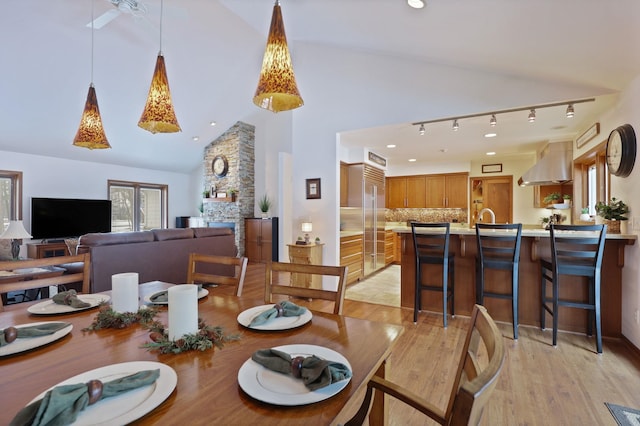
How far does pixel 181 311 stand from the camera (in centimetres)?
102

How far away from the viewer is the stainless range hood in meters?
4.63

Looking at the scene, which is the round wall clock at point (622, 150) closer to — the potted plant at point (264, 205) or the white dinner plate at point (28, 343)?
the white dinner plate at point (28, 343)

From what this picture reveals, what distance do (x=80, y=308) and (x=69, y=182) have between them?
6942 millimetres

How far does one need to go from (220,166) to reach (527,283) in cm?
739

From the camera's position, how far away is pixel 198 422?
2.22ft

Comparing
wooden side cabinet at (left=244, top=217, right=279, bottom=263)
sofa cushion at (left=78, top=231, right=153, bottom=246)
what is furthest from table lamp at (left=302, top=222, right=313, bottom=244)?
wooden side cabinet at (left=244, top=217, right=279, bottom=263)

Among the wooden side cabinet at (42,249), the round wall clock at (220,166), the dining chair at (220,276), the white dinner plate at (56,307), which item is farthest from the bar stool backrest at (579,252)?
the wooden side cabinet at (42,249)

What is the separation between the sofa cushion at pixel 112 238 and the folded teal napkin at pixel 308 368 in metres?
3.39

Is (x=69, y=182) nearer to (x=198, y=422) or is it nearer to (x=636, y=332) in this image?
(x=198, y=422)

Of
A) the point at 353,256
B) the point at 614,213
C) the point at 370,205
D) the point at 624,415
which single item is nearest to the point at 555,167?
the point at 614,213

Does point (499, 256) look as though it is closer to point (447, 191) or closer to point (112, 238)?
point (447, 191)

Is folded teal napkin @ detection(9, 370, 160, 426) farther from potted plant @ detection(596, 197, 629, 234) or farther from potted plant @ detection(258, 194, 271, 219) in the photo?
potted plant @ detection(258, 194, 271, 219)

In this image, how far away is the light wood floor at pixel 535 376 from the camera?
1.88 m

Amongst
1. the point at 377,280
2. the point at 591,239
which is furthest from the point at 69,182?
the point at 591,239
